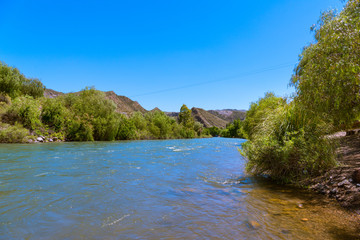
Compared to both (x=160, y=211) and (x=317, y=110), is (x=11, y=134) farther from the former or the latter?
(x=317, y=110)

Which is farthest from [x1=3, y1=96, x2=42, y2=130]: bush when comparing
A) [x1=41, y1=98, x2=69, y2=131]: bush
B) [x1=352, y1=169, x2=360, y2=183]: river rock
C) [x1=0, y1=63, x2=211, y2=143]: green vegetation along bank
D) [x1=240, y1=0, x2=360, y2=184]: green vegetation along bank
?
[x1=352, y1=169, x2=360, y2=183]: river rock

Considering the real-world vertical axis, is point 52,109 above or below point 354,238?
above

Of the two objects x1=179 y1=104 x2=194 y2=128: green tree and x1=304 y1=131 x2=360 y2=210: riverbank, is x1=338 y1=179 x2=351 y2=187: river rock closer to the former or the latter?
x1=304 y1=131 x2=360 y2=210: riverbank

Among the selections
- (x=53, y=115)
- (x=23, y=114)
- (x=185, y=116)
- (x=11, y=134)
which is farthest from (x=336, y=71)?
(x=185, y=116)

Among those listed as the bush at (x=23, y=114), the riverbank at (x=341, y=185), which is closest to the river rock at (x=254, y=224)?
the riverbank at (x=341, y=185)

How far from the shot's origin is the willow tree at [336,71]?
203 inches

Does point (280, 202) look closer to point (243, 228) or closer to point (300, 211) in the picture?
point (300, 211)

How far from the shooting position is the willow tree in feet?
16.9

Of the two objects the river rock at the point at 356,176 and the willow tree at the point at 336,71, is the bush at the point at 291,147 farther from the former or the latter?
the river rock at the point at 356,176

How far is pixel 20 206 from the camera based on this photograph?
4887 mm

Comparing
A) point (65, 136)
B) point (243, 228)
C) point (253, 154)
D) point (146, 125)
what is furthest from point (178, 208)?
point (146, 125)

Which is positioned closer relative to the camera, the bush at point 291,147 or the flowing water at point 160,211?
the flowing water at point 160,211

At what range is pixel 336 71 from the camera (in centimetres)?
525

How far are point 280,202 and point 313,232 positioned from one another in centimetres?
191
